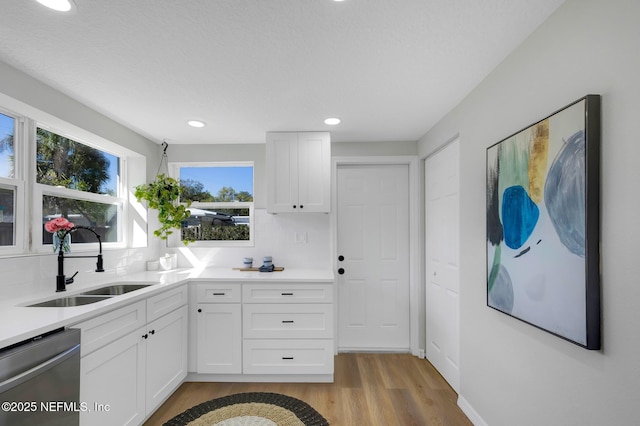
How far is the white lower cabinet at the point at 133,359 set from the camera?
1.65 metres

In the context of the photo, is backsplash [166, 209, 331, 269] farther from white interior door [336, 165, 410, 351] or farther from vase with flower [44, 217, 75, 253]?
vase with flower [44, 217, 75, 253]

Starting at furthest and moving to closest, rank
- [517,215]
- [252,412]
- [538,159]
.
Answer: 1. [252,412]
2. [517,215]
3. [538,159]

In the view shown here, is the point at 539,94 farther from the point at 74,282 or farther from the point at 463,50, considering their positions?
the point at 74,282

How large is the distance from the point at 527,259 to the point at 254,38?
5.78 feet

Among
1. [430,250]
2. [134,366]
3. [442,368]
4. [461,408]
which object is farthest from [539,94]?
[134,366]

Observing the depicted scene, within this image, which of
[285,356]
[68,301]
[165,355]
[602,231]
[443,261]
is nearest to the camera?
[602,231]

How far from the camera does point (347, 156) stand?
11.1ft

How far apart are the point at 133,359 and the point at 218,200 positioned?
6.28 feet

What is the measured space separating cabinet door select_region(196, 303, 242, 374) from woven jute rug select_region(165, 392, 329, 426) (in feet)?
1.00

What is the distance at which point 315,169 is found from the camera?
3.01 m

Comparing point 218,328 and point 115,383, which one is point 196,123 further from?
point 115,383

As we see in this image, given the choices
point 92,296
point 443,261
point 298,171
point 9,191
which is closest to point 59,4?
point 9,191

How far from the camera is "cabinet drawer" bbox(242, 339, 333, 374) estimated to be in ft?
8.75

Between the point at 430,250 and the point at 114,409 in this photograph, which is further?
the point at 430,250
